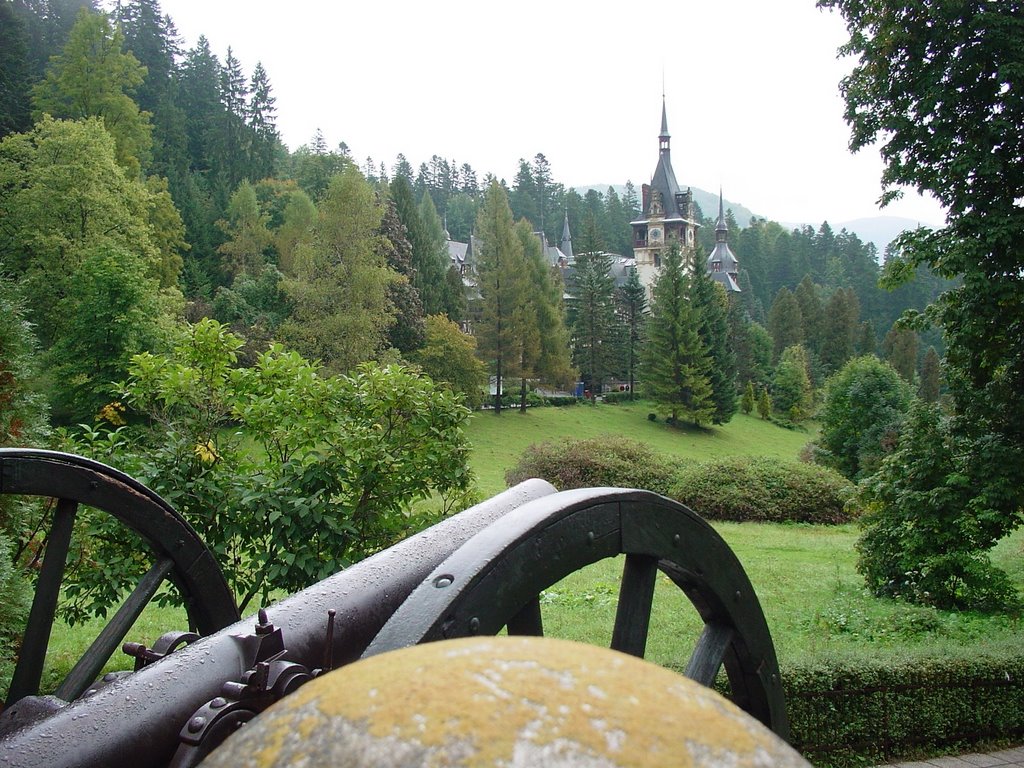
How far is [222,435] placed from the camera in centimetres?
781

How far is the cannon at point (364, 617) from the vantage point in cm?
204

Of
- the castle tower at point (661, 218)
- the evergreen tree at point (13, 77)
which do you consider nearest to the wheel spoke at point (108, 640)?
the evergreen tree at point (13, 77)

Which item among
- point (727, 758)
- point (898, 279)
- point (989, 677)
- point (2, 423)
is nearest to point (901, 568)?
point (898, 279)

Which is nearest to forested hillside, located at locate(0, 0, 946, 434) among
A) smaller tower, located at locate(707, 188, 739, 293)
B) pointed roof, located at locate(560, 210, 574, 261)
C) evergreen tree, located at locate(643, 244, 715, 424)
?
evergreen tree, located at locate(643, 244, 715, 424)

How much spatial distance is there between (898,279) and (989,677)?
18.9 ft

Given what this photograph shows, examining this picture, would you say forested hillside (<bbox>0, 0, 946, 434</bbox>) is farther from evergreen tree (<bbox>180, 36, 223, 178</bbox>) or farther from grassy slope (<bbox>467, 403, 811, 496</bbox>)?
grassy slope (<bbox>467, 403, 811, 496</bbox>)

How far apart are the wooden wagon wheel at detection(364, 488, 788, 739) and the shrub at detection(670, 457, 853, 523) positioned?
73.3 feet

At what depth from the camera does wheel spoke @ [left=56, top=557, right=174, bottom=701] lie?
124 inches

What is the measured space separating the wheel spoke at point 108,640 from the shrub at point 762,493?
2219cm

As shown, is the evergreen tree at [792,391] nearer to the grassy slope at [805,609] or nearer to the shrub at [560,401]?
the shrub at [560,401]

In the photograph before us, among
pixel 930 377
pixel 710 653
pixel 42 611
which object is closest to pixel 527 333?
pixel 930 377

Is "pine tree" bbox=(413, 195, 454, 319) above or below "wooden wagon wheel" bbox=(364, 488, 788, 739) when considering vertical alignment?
above

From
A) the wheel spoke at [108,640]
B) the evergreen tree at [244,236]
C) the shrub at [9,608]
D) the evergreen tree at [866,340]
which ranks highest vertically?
the evergreen tree at [244,236]

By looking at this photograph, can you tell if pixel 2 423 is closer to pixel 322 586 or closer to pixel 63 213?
pixel 322 586
